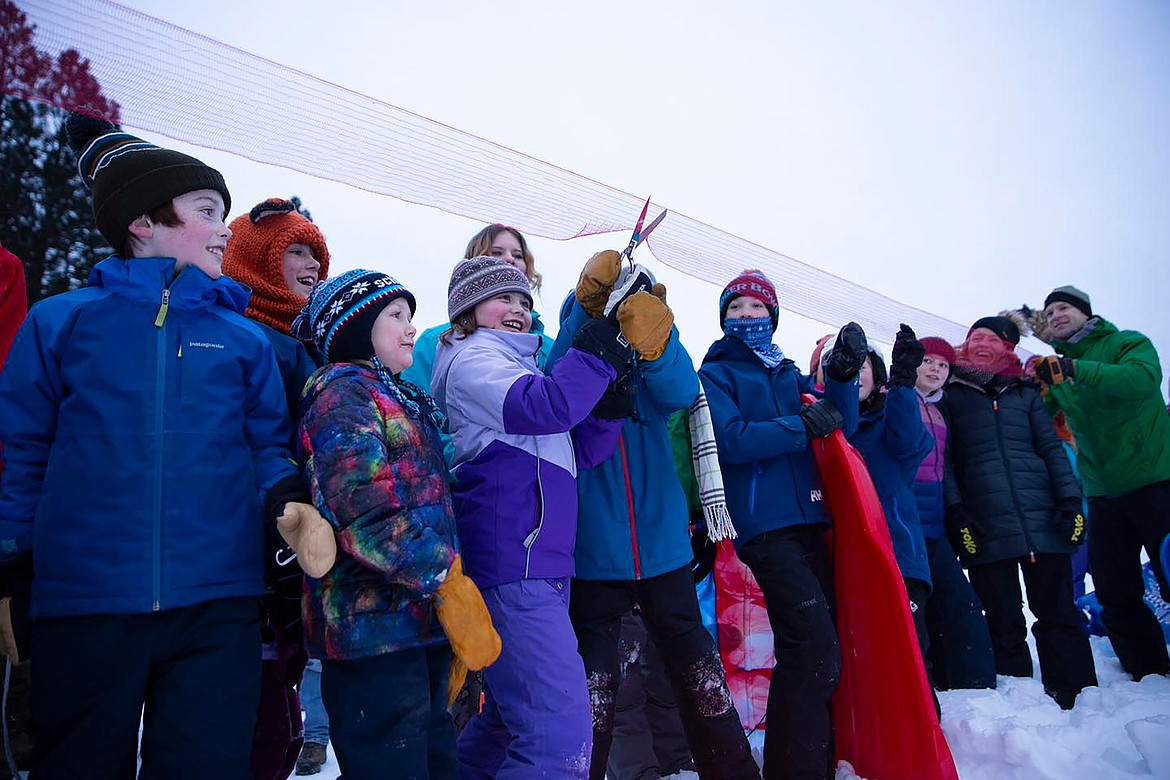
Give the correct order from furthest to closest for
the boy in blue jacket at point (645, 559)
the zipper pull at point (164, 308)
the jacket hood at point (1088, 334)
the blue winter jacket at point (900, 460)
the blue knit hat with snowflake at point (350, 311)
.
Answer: the jacket hood at point (1088, 334)
the blue winter jacket at point (900, 460)
the boy in blue jacket at point (645, 559)
the blue knit hat with snowflake at point (350, 311)
the zipper pull at point (164, 308)

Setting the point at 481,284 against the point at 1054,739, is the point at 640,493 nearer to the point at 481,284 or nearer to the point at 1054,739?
the point at 481,284

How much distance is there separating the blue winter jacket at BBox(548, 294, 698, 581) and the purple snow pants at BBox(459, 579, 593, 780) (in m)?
0.37

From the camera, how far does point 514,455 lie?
2617 millimetres

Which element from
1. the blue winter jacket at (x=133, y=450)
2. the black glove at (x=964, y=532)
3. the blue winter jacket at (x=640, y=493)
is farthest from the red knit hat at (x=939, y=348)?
the blue winter jacket at (x=133, y=450)

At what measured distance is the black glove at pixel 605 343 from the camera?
2.59 m

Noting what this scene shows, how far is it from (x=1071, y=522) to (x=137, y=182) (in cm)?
518

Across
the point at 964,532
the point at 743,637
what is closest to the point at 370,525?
the point at 743,637

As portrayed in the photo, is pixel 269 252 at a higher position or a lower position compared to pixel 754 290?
lower

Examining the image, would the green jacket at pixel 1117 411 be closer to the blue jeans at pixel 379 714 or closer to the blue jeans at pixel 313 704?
the blue jeans at pixel 379 714

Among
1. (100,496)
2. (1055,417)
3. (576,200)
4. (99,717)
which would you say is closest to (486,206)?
(576,200)

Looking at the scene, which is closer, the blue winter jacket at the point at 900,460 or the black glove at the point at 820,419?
the black glove at the point at 820,419

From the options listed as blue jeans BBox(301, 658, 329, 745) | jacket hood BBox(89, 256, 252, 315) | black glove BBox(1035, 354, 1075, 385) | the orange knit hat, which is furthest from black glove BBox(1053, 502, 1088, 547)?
jacket hood BBox(89, 256, 252, 315)

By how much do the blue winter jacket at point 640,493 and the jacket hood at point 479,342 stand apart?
120mm

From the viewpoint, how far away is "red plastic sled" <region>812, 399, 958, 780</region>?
9.89 ft
